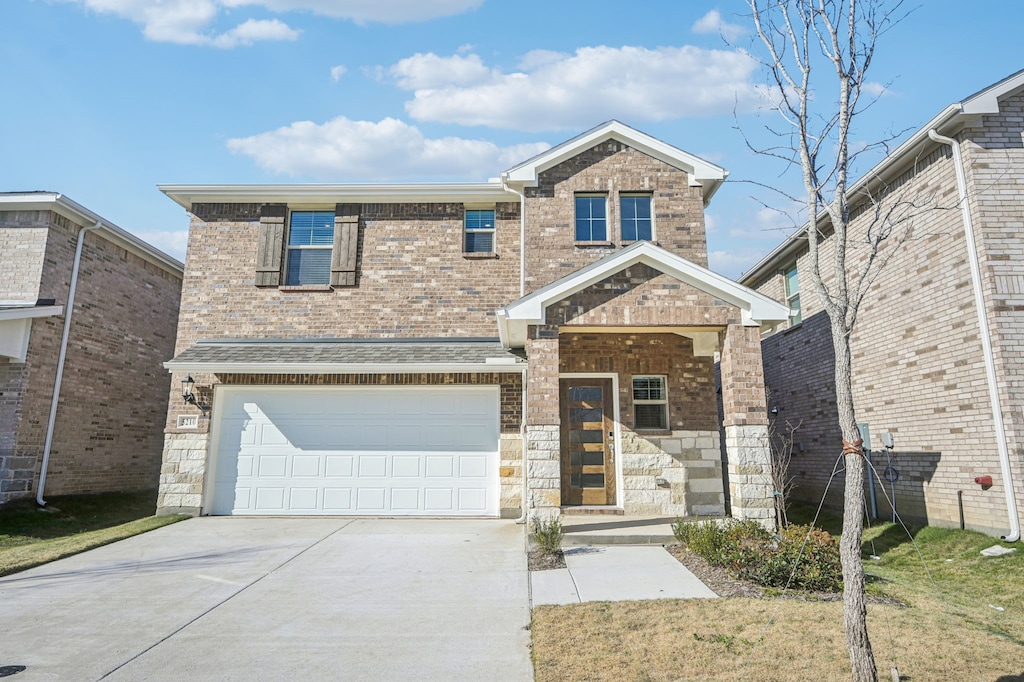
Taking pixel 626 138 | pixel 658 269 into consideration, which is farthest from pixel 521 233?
pixel 658 269

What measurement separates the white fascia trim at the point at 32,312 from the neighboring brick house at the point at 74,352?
2 centimetres

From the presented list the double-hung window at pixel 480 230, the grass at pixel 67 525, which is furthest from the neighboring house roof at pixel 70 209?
the double-hung window at pixel 480 230

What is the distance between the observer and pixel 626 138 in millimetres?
11812

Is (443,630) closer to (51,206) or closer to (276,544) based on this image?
(276,544)

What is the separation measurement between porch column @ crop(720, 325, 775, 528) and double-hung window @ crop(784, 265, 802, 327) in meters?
6.25

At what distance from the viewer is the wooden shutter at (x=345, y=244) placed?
12.1m

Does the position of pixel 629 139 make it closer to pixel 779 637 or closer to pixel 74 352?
pixel 779 637

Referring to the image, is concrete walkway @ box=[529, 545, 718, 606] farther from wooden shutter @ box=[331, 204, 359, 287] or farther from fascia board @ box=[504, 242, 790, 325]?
wooden shutter @ box=[331, 204, 359, 287]

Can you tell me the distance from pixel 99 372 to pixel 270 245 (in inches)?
181

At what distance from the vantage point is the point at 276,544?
8.85 meters

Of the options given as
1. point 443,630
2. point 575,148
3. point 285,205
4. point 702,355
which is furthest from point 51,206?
point 702,355

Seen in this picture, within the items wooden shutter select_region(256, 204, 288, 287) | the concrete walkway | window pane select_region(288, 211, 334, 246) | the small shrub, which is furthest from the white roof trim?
wooden shutter select_region(256, 204, 288, 287)

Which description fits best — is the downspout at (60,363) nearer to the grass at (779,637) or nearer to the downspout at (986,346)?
the grass at (779,637)

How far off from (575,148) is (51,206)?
33.2 feet
